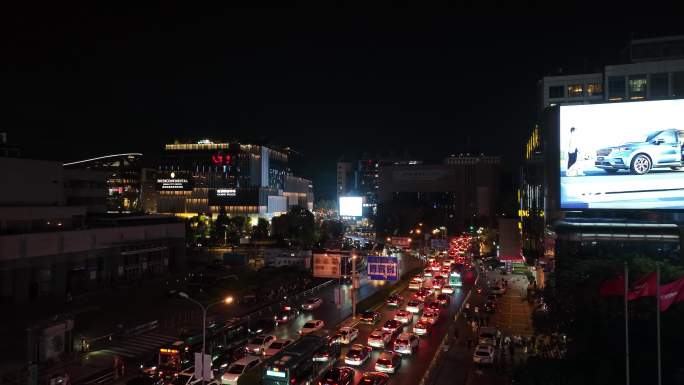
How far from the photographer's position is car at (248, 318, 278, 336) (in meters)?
26.7

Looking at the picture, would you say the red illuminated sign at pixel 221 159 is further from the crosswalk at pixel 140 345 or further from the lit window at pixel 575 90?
the crosswalk at pixel 140 345

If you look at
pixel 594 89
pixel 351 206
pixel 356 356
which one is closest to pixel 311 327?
pixel 356 356

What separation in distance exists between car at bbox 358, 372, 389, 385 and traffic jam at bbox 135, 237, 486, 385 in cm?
4

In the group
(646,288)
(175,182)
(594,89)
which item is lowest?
(646,288)

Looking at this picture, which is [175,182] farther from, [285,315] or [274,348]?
[274,348]

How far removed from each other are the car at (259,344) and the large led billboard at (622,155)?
17282mm

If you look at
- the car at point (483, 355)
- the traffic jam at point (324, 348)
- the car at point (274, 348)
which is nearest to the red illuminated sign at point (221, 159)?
the traffic jam at point (324, 348)

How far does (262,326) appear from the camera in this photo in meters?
27.3

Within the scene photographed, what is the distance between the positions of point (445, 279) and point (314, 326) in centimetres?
2041

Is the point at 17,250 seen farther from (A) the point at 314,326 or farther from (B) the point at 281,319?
(A) the point at 314,326

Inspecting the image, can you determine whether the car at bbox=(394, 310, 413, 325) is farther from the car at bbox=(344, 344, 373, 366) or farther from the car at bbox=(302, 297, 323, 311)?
the car at bbox=(344, 344, 373, 366)

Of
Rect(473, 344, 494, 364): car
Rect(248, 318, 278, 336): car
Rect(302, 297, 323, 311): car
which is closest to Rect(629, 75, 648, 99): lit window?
Answer: Rect(302, 297, 323, 311): car

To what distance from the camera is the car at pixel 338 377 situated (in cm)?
1780

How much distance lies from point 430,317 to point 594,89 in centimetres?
4093
